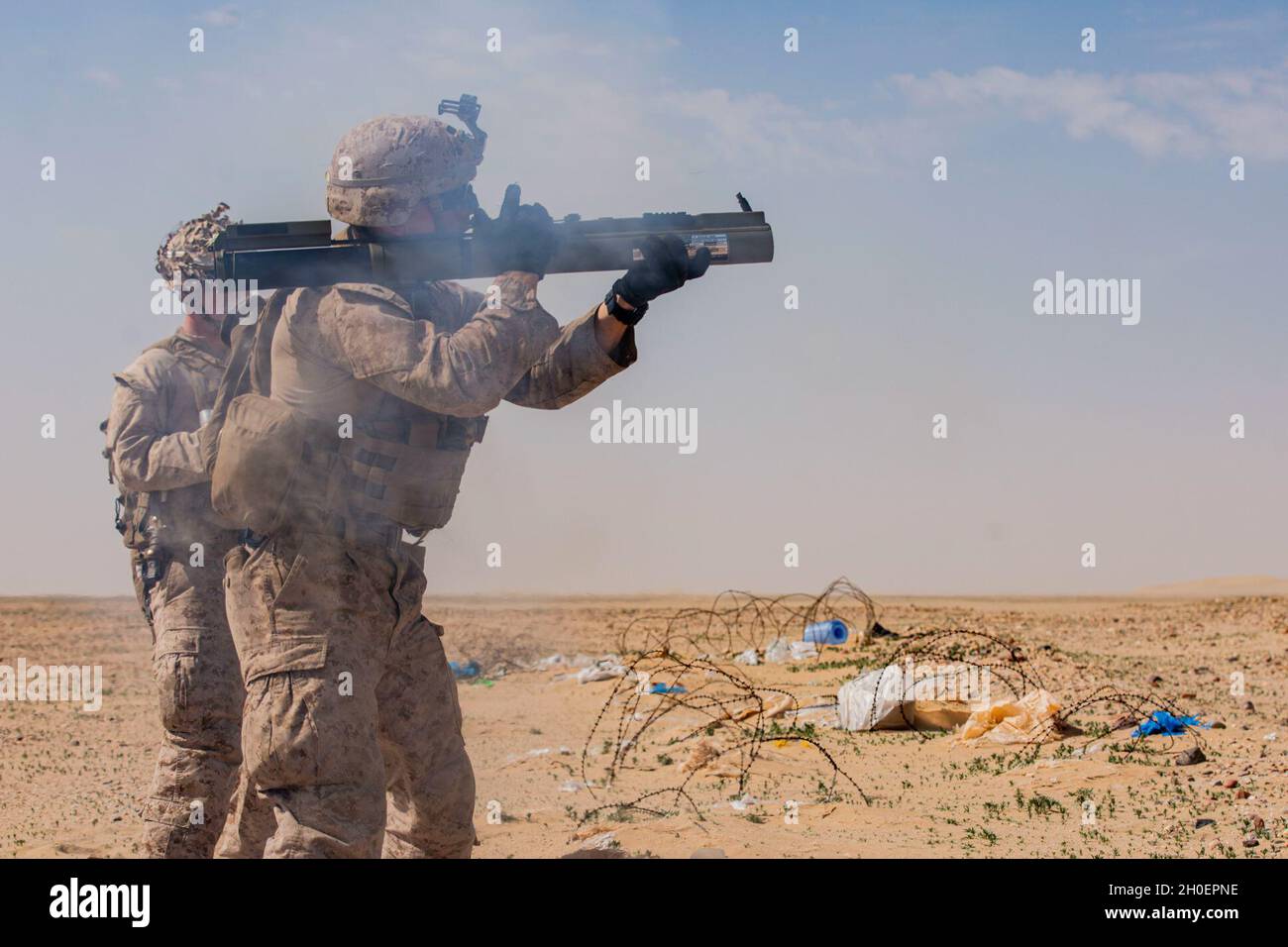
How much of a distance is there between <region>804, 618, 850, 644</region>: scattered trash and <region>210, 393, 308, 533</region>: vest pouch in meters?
10.5

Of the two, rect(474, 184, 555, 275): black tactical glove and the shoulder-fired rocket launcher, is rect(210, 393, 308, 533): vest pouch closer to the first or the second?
the shoulder-fired rocket launcher

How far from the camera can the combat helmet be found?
13.5 ft

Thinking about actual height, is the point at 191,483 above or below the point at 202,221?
below

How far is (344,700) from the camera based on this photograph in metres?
3.87

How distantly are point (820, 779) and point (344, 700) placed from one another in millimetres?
4734

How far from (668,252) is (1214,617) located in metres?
19.8

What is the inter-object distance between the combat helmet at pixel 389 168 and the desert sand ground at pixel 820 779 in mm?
3058

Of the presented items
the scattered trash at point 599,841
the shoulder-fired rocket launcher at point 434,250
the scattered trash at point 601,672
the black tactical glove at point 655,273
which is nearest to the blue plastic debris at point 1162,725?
the scattered trash at point 599,841

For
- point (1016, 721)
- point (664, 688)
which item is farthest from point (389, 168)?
point (664, 688)

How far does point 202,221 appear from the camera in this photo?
563 centimetres

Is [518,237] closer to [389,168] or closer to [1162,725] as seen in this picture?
[389,168]

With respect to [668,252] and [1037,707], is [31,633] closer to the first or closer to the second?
[1037,707]

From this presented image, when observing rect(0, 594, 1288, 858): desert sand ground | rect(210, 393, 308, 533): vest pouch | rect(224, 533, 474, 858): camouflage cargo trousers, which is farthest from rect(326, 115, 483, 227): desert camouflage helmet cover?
rect(0, 594, 1288, 858): desert sand ground
